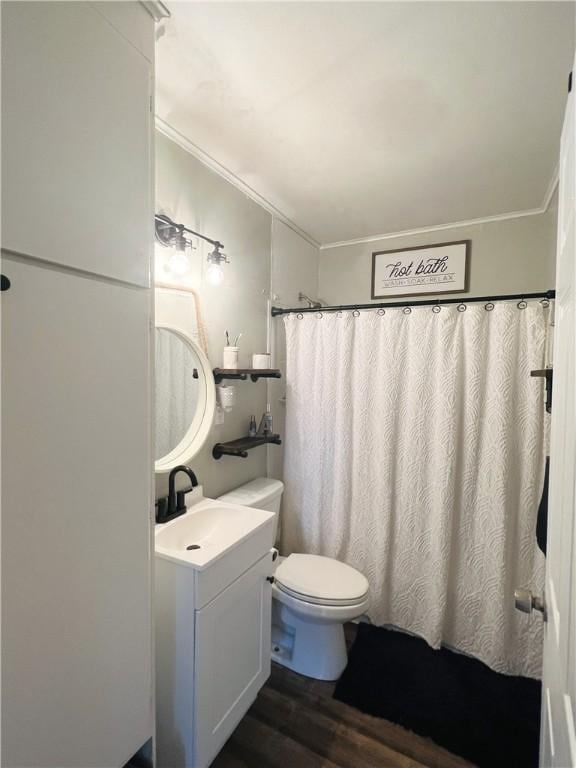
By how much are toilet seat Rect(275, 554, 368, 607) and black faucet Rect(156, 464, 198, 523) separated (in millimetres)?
637

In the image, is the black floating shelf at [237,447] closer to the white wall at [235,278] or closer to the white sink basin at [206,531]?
the white wall at [235,278]

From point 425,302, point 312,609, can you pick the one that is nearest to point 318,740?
point 312,609

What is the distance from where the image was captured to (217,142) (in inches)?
62.7

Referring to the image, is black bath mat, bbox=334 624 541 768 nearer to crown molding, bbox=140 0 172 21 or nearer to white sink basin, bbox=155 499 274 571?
white sink basin, bbox=155 499 274 571

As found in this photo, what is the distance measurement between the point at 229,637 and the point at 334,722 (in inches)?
26.1

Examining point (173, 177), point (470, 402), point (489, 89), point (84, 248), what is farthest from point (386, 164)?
point (84, 248)

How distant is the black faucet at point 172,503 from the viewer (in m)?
1.47

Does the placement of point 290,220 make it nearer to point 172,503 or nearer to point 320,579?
point 172,503

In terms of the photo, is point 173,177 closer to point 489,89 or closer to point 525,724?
point 489,89

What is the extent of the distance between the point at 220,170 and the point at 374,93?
0.83 m

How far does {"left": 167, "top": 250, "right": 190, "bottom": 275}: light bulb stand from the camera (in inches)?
60.4

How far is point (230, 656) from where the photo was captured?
4.34 feet

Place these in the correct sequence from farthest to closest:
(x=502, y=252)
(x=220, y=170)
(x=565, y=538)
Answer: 1. (x=502, y=252)
2. (x=220, y=170)
3. (x=565, y=538)

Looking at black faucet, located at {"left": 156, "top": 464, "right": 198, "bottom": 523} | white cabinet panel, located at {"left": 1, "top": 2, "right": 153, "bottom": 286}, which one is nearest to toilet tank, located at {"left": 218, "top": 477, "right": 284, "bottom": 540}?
black faucet, located at {"left": 156, "top": 464, "right": 198, "bottom": 523}
